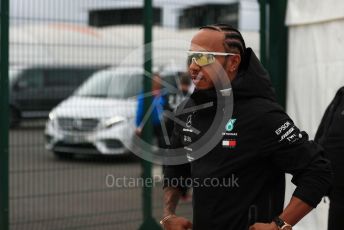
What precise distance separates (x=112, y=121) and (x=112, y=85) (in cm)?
→ 126

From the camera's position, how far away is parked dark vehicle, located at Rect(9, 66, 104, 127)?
19.0 feet

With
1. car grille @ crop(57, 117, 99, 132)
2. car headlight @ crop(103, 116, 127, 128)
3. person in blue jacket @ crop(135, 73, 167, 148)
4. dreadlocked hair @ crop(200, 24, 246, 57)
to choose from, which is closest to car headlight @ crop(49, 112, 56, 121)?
car grille @ crop(57, 117, 99, 132)

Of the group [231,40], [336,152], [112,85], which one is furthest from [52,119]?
[231,40]

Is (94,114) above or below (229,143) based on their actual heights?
below

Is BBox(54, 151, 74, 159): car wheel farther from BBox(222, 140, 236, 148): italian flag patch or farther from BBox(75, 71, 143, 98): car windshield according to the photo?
BBox(222, 140, 236, 148): italian flag patch

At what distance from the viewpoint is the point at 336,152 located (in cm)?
427

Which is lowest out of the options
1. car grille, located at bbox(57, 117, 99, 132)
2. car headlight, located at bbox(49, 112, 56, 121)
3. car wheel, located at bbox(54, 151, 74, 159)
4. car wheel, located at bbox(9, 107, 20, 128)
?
car wheel, located at bbox(54, 151, 74, 159)

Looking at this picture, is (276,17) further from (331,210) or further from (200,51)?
(200,51)

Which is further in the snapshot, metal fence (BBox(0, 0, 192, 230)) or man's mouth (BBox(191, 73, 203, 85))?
metal fence (BBox(0, 0, 192, 230))

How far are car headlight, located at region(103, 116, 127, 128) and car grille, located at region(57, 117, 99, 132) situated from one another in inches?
5.2

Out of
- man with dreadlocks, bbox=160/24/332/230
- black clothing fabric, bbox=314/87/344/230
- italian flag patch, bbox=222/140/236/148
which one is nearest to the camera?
man with dreadlocks, bbox=160/24/332/230

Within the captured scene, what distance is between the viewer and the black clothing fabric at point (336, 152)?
421 centimetres

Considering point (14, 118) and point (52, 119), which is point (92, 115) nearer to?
point (52, 119)

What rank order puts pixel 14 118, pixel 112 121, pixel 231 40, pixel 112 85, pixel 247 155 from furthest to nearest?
1. pixel 112 85
2. pixel 112 121
3. pixel 14 118
4. pixel 231 40
5. pixel 247 155
